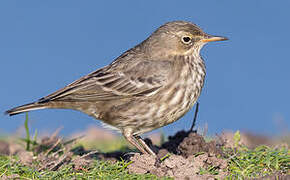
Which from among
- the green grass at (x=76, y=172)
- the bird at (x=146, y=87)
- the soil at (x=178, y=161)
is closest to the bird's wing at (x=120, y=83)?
the bird at (x=146, y=87)

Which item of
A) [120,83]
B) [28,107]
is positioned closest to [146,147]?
[120,83]

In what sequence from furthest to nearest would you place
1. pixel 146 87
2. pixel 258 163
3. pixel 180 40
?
pixel 180 40 < pixel 146 87 < pixel 258 163

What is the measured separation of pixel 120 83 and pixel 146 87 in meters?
0.52

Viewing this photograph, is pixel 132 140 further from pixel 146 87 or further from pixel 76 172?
pixel 76 172

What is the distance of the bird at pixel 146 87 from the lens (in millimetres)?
7543

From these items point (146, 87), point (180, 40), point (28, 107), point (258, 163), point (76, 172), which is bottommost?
point (76, 172)

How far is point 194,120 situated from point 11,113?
3185 mm

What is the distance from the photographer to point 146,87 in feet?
25.1

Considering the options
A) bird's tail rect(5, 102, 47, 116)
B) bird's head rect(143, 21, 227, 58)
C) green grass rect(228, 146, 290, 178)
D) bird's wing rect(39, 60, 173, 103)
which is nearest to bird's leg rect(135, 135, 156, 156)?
bird's wing rect(39, 60, 173, 103)

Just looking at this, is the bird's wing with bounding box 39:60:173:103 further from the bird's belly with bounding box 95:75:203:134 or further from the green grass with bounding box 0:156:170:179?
the green grass with bounding box 0:156:170:179

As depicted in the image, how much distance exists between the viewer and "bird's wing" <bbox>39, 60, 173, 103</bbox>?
768 cm

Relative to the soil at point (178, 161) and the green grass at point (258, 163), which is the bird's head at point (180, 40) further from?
the green grass at point (258, 163)

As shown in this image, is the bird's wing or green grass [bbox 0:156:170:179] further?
the bird's wing

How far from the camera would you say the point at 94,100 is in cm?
793
